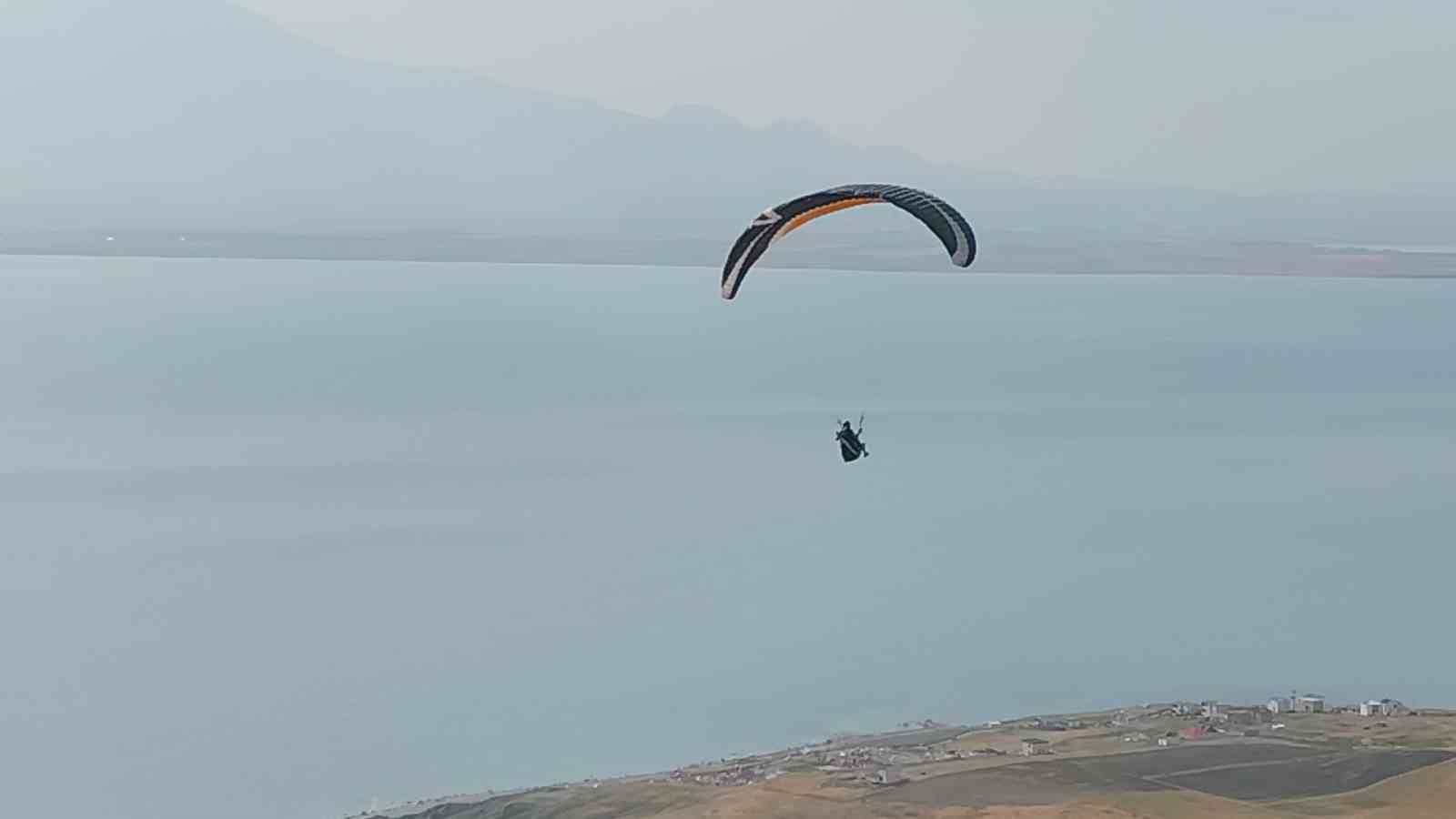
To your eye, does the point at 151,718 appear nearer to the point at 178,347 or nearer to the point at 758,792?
the point at 758,792

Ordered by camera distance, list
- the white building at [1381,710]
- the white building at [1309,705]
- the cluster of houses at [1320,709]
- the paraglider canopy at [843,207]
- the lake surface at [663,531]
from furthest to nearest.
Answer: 1. the lake surface at [663,531]
2. the white building at [1309,705]
3. the cluster of houses at [1320,709]
4. the white building at [1381,710]
5. the paraglider canopy at [843,207]

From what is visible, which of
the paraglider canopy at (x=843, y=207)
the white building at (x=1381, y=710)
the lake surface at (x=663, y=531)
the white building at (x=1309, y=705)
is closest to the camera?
the paraglider canopy at (x=843, y=207)

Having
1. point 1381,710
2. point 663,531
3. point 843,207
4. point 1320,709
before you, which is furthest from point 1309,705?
point 843,207

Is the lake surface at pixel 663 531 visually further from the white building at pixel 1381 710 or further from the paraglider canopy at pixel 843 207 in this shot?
the paraglider canopy at pixel 843 207

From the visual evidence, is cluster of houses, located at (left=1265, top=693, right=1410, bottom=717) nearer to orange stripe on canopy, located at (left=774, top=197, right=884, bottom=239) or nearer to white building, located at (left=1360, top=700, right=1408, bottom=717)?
white building, located at (left=1360, top=700, right=1408, bottom=717)

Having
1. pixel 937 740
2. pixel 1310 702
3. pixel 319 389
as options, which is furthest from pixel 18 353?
pixel 1310 702

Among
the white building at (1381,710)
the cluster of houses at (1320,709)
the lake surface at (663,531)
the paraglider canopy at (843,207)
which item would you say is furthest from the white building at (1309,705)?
the paraglider canopy at (843,207)
